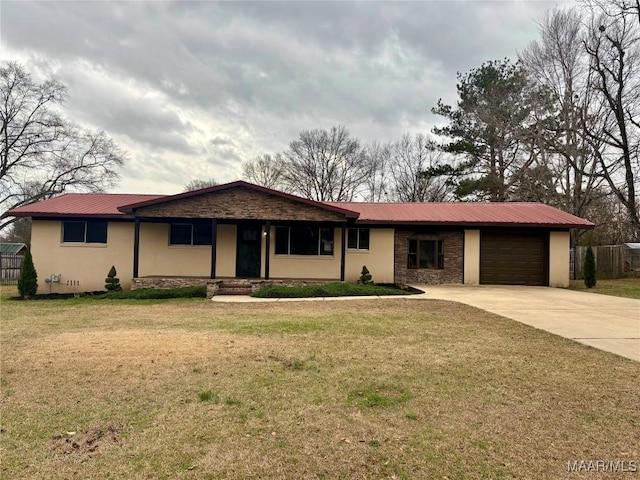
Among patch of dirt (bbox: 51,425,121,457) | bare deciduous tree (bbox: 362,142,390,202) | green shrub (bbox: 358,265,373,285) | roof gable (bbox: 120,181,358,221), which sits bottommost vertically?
patch of dirt (bbox: 51,425,121,457)

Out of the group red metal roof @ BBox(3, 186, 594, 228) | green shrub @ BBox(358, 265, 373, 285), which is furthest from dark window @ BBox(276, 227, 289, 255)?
green shrub @ BBox(358, 265, 373, 285)

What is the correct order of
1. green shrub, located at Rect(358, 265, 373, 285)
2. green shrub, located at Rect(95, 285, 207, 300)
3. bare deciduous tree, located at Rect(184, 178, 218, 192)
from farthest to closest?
bare deciduous tree, located at Rect(184, 178, 218, 192) < green shrub, located at Rect(358, 265, 373, 285) < green shrub, located at Rect(95, 285, 207, 300)

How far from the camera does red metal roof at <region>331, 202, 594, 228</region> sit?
15.7 m

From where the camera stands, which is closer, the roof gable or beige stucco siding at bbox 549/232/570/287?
the roof gable

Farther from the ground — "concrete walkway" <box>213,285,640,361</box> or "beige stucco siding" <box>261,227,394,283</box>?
"beige stucco siding" <box>261,227,394,283</box>

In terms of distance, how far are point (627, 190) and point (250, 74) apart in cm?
2127

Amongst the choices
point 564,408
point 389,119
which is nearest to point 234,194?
point 564,408

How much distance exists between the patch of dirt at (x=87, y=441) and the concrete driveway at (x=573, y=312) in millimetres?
6471

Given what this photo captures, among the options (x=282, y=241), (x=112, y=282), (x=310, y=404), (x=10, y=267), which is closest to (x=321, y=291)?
(x=282, y=241)

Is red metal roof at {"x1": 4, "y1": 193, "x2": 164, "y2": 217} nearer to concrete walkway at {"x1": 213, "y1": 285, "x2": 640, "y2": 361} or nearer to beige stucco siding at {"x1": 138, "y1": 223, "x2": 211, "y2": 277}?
beige stucco siding at {"x1": 138, "y1": 223, "x2": 211, "y2": 277}

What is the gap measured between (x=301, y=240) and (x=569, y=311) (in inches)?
386

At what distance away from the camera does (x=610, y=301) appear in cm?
1117

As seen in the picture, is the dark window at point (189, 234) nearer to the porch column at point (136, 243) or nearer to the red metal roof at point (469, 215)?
the porch column at point (136, 243)

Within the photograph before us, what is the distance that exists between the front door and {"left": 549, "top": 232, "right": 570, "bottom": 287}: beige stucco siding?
12.5 meters
